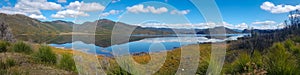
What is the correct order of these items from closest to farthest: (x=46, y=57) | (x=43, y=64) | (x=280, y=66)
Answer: (x=280, y=66) → (x=43, y=64) → (x=46, y=57)

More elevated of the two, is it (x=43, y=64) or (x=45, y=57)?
(x=45, y=57)

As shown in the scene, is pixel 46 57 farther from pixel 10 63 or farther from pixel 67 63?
pixel 10 63

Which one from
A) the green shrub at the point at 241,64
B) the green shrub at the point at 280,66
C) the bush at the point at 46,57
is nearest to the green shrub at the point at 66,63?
the bush at the point at 46,57

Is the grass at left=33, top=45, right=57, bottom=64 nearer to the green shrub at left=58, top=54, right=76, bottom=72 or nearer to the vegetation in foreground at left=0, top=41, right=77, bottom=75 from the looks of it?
the vegetation in foreground at left=0, top=41, right=77, bottom=75

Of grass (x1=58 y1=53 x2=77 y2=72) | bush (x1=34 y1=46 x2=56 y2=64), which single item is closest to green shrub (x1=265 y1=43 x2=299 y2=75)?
grass (x1=58 y1=53 x2=77 y2=72)

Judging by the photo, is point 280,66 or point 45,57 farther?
point 45,57

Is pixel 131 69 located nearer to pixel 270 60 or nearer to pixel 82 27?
pixel 82 27

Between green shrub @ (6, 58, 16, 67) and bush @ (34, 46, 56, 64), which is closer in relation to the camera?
green shrub @ (6, 58, 16, 67)

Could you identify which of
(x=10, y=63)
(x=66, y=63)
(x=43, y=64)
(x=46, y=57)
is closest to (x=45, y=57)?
(x=46, y=57)

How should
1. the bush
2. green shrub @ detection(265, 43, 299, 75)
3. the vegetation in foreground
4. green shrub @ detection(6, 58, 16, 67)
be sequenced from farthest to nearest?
the bush
green shrub @ detection(6, 58, 16, 67)
the vegetation in foreground
green shrub @ detection(265, 43, 299, 75)

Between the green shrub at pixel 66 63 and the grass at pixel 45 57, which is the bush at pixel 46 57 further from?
the green shrub at pixel 66 63

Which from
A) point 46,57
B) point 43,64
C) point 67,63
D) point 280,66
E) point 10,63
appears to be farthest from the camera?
point 46,57
